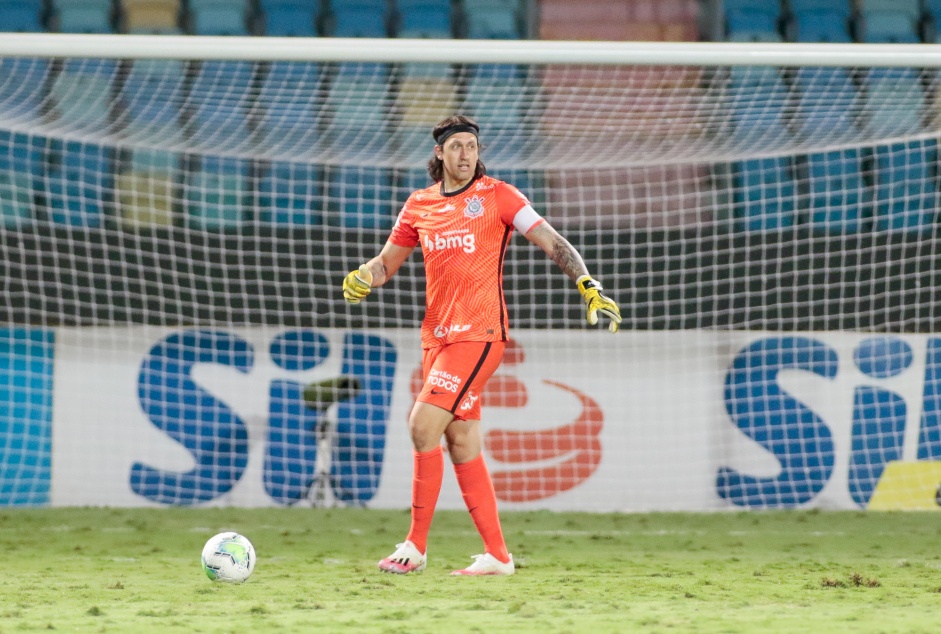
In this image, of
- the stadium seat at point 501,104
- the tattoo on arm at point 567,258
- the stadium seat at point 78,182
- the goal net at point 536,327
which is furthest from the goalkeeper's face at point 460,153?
the stadium seat at point 78,182

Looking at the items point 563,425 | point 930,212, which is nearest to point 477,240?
point 563,425

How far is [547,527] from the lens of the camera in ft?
23.7

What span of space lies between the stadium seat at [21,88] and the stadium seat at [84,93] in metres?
0.14

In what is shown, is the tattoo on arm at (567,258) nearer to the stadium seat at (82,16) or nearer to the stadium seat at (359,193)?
the stadium seat at (359,193)

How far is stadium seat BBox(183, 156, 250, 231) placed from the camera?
8914 mm

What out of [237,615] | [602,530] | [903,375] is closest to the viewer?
[237,615]

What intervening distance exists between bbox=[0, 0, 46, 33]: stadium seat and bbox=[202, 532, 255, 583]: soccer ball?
25.2 feet

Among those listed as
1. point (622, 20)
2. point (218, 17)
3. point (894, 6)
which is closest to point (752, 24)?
point (622, 20)

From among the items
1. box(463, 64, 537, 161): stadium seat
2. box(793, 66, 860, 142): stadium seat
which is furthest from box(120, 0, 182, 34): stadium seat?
box(793, 66, 860, 142): stadium seat

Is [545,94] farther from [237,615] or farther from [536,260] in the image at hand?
[237,615]

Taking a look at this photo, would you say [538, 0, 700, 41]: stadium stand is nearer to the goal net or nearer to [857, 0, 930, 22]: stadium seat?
[857, 0, 930, 22]: stadium seat

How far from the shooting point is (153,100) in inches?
360

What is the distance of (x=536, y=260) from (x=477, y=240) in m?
3.79

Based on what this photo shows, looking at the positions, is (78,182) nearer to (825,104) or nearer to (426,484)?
(426,484)
